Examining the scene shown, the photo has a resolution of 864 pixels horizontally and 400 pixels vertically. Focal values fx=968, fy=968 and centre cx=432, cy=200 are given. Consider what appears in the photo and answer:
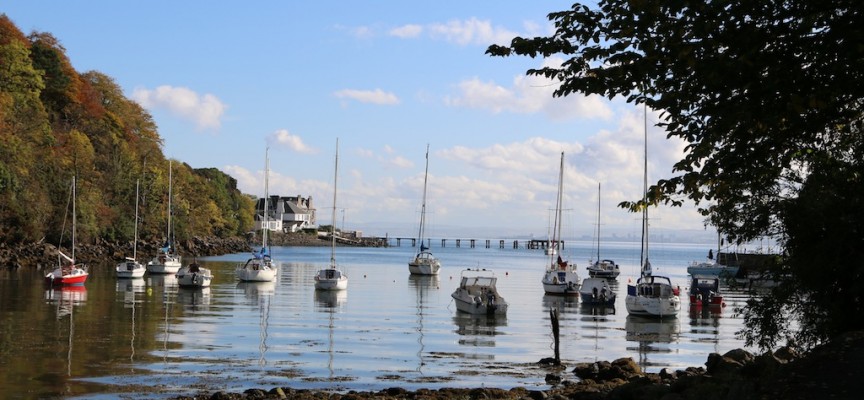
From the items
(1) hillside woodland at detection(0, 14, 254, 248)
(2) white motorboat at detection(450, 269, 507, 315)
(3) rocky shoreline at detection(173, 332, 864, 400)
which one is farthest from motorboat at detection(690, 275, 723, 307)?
(1) hillside woodland at detection(0, 14, 254, 248)

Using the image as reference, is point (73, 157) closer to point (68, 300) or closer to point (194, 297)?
point (194, 297)

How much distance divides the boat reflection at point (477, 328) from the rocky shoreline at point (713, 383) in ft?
27.7

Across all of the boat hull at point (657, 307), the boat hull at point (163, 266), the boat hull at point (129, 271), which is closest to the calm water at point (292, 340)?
the boat hull at point (657, 307)

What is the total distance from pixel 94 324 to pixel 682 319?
31.2 m

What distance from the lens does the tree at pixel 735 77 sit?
49.5 feet

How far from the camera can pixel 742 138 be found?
16.2 meters

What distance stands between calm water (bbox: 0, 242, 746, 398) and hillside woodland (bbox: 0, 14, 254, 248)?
2628 cm

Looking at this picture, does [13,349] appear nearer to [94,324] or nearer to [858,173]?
[94,324]

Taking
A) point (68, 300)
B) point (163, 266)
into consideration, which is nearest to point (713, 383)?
point (68, 300)

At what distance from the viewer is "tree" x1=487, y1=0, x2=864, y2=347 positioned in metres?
15.1

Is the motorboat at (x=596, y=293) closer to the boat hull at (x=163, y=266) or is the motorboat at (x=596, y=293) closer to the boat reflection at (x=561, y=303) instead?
the boat reflection at (x=561, y=303)

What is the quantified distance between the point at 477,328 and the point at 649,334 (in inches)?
313

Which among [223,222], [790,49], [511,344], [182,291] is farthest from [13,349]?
[223,222]

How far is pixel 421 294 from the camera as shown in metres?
70.9
